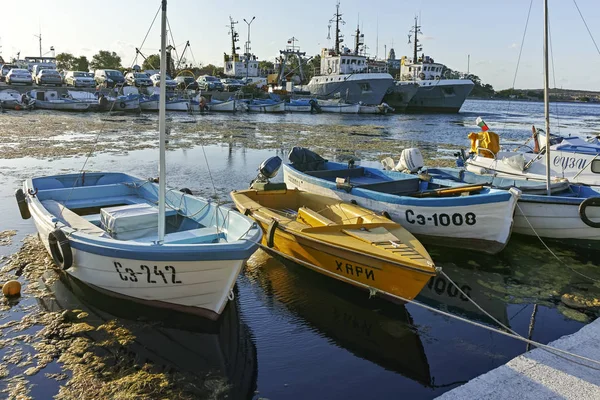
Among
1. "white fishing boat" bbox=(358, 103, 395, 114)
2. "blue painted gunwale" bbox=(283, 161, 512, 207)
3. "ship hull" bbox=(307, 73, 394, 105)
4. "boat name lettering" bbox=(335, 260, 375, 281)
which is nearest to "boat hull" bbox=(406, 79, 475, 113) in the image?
"ship hull" bbox=(307, 73, 394, 105)

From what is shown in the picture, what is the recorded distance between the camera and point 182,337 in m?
6.66

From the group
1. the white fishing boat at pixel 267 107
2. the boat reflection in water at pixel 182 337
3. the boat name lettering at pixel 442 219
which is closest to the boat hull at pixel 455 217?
the boat name lettering at pixel 442 219

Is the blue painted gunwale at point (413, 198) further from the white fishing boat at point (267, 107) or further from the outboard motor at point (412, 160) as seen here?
the white fishing boat at point (267, 107)

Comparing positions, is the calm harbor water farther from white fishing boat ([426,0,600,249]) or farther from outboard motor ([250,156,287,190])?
outboard motor ([250,156,287,190])

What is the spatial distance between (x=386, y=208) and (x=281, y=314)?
3872mm

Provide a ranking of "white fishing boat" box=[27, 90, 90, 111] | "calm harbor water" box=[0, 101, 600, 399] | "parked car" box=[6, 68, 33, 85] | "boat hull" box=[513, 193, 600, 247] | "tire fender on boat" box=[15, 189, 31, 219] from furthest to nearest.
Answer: "parked car" box=[6, 68, 33, 85] < "white fishing boat" box=[27, 90, 90, 111] < "boat hull" box=[513, 193, 600, 247] < "tire fender on boat" box=[15, 189, 31, 219] < "calm harbor water" box=[0, 101, 600, 399]

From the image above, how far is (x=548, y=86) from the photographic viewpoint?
10383 millimetres

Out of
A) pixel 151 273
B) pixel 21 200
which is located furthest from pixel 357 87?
pixel 151 273

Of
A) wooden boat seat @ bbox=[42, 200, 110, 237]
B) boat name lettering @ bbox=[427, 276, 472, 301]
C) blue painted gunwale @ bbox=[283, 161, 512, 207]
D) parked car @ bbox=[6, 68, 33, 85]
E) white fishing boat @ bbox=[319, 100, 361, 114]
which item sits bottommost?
boat name lettering @ bbox=[427, 276, 472, 301]

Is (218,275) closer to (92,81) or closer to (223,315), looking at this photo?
(223,315)

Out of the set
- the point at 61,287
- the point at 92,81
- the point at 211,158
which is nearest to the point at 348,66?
the point at 92,81

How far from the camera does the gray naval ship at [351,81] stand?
206 feet

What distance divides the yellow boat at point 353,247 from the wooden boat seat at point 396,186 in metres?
→ 1.25

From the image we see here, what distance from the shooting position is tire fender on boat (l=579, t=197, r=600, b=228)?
32.3ft
